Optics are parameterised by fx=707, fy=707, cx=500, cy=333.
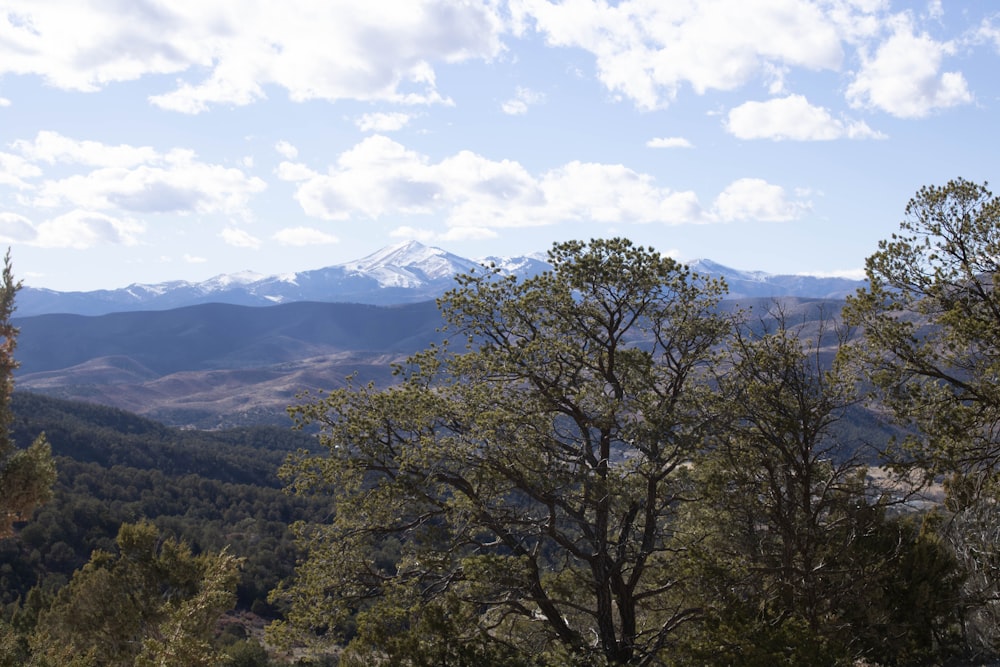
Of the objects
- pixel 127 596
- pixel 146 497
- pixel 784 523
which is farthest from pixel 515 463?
pixel 146 497

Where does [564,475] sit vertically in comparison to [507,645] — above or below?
above

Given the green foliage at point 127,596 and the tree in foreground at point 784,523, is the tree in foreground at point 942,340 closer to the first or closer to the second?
the tree in foreground at point 784,523

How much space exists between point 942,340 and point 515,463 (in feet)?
26.3

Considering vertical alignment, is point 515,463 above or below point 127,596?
above

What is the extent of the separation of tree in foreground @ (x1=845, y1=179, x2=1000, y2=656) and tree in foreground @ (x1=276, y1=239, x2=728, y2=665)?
3.13m

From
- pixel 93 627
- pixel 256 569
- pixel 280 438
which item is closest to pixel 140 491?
pixel 256 569

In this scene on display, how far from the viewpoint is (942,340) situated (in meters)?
12.6

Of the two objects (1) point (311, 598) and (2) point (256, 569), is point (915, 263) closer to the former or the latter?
(1) point (311, 598)

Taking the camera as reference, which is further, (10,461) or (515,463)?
(515,463)

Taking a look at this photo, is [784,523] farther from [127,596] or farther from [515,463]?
[127,596]

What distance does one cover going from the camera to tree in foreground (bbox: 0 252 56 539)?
11.5 metres

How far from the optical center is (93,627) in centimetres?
2506

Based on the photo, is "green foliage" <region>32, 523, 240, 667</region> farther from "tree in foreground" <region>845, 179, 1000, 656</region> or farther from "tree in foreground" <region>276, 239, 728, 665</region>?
"tree in foreground" <region>845, 179, 1000, 656</region>

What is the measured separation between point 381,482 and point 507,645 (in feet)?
12.4
